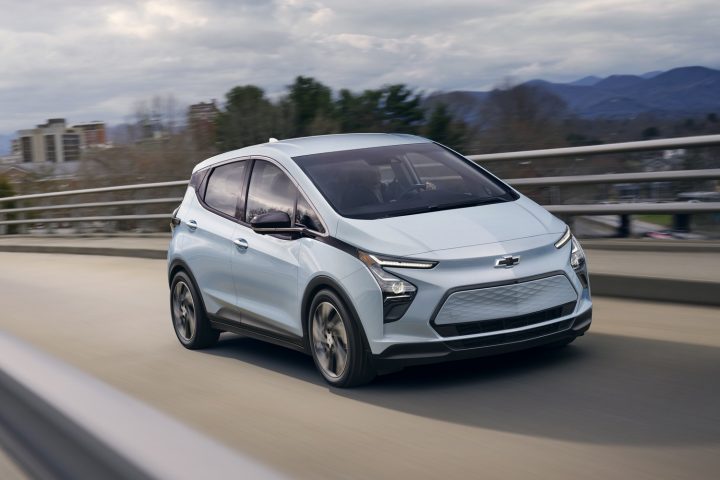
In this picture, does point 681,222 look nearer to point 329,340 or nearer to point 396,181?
point 396,181

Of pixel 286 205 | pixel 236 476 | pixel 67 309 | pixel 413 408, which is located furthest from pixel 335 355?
pixel 67 309

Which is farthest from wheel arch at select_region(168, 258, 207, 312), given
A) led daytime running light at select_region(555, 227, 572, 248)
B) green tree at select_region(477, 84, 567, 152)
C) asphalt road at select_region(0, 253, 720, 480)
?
green tree at select_region(477, 84, 567, 152)

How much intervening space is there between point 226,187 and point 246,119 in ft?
216

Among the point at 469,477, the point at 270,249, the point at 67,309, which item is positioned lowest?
the point at 67,309

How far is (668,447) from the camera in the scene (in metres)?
4.79

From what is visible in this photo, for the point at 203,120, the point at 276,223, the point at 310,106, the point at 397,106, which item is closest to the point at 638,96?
the point at 276,223

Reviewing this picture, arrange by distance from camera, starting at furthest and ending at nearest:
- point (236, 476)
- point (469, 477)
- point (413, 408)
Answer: point (413, 408)
point (469, 477)
point (236, 476)

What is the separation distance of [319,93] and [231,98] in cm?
1245

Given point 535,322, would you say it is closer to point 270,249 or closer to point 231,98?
point 270,249

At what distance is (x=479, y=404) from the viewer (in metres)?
6.03

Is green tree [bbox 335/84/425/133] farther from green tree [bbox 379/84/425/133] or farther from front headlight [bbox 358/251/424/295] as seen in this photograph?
front headlight [bbox 358/251/424/295]

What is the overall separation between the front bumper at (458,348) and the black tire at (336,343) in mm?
141

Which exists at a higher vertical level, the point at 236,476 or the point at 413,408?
the point at 236,476

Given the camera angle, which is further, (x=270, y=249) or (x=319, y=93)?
(x=319, y=93)
